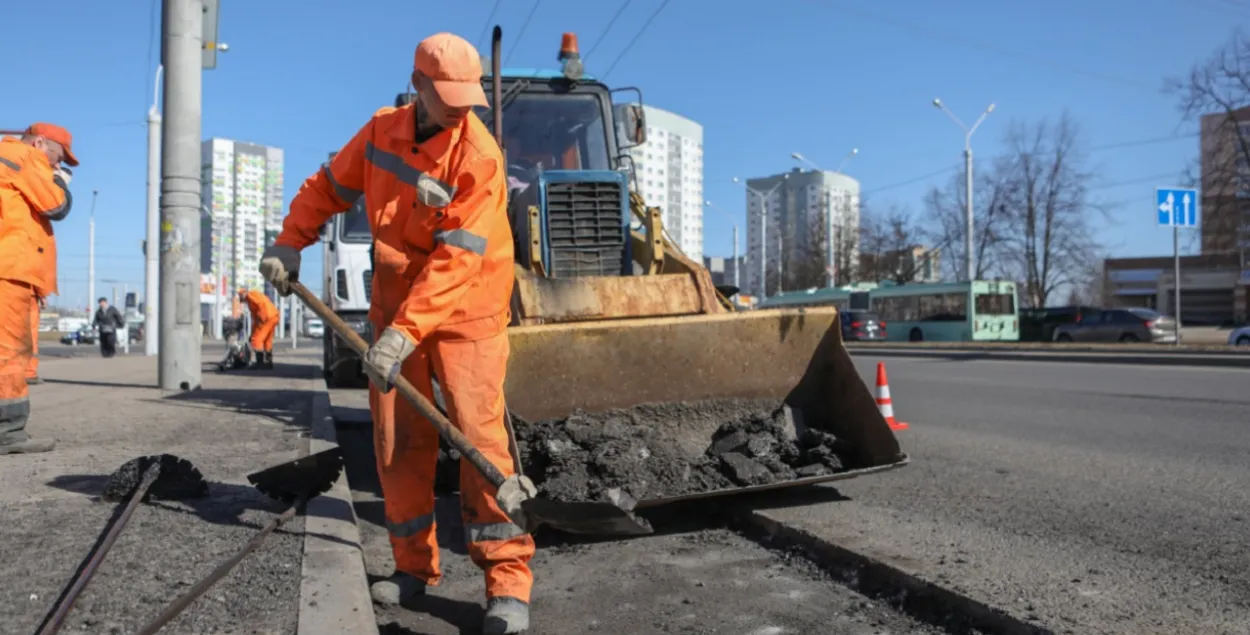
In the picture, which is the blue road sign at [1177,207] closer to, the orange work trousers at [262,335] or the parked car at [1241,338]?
the parked car at [1241,338]

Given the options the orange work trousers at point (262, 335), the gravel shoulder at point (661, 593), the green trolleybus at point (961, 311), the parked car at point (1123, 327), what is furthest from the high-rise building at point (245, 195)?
the gravel shoulder at point (661, 593)

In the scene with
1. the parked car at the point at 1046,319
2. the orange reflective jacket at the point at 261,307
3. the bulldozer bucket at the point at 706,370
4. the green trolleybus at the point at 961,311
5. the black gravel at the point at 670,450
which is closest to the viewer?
the black gravel at the point at 670,450

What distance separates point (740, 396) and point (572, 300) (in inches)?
41.9

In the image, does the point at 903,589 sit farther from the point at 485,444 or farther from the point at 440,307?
the point at 440,307

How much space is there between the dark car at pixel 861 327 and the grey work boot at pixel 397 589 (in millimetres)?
35976

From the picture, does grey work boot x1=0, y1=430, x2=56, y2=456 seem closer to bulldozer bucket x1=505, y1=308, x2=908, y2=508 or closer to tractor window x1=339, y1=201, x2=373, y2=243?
bulldozer bucket x1=505, y1=308, x2=908, y2=508

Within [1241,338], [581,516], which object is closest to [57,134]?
[581,516]

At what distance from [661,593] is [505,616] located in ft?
2.52

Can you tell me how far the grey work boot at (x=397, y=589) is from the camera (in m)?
3.47

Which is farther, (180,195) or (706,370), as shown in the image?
(180,195)

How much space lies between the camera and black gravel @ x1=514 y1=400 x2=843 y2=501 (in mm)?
4508

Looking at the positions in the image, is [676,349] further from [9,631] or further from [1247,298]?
[1247,298]

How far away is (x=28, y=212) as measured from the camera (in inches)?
215

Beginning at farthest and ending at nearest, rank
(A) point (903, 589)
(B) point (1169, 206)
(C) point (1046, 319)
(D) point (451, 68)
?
(C) point (1046, 319) < (B) point (1169, 206) < (A) point (903, 589) < (D) point (451, 68)
